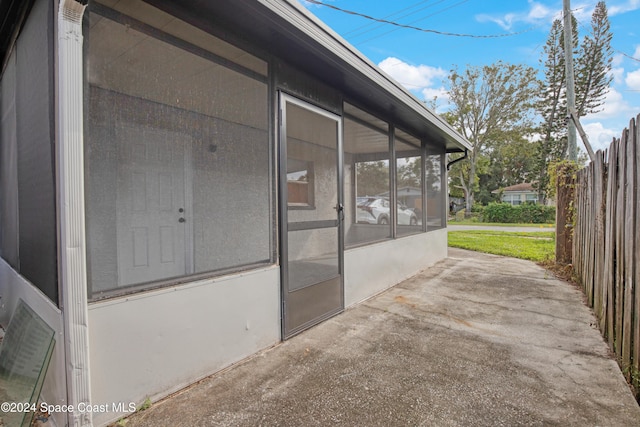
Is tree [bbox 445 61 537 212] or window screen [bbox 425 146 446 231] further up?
tree [bbox 445 61 537 212]

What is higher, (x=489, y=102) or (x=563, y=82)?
(x=563, y=82)

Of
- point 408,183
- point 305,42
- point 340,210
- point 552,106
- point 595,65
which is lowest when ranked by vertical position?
point 340,210

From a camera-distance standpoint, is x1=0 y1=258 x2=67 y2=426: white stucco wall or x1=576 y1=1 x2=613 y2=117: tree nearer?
A: x1=0 y1=258 x2=67 y2=426: white stucco wall

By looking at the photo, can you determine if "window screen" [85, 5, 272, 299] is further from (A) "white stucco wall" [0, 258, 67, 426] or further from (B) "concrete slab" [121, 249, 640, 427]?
(B) "concrete slab" [121, 249, 640, 427]

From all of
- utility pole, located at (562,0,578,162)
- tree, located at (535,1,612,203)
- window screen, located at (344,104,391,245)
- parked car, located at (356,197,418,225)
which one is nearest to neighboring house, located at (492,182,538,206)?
tree, located at (535,1,612,203)

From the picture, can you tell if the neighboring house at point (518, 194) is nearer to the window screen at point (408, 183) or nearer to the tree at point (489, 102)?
the tree at point (489, 102)

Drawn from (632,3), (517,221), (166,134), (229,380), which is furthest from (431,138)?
(517,221)

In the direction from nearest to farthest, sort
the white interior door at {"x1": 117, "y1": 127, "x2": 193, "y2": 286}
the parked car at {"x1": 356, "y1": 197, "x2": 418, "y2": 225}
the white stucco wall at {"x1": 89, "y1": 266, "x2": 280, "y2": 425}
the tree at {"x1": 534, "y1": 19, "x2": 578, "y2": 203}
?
1. the white stucco wall at {"x1": 89, "y1": 266, "x2": 280, "y2": 425}
2. the white interior door at {"x1": 117, "y1": 127, "x2": 193, "y2": 286}
3. the parked car at {"x1": 356, "y1": 197, "x2": 418, "y2": 225}
4. the tree at {"x1": 534, "y1": 19, "x2": 578, "y2": 203}

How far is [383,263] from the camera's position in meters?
4.40

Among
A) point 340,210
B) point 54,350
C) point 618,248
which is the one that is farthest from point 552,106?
point 54,350

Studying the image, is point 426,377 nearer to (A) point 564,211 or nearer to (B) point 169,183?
(B) point 169,183

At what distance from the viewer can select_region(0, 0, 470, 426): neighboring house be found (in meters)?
1.62

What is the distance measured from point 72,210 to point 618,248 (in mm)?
3444

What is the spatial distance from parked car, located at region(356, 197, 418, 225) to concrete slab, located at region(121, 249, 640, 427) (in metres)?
1.22
